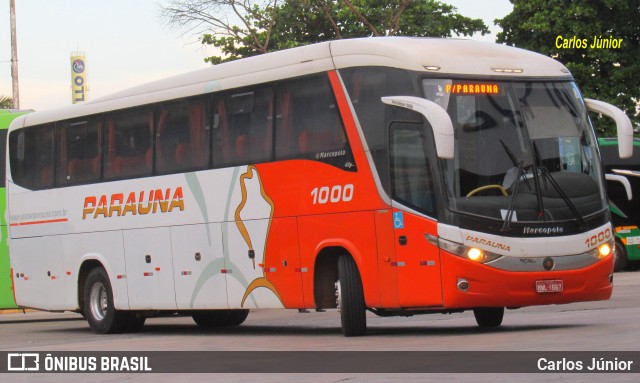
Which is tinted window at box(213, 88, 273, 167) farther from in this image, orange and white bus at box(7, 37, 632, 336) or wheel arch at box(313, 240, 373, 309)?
wheel arch at box(313, 240, 373, 309)

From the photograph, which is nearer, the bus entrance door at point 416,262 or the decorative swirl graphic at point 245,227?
the bus entrance door at point 416,262

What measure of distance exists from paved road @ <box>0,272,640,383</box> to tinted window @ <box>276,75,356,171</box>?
2.33m

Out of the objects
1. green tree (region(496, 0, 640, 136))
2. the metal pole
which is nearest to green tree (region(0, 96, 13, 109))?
the metal pole

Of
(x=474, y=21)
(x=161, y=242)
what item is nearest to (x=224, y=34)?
(x=474, y=21)

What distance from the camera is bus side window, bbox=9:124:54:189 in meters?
23.0

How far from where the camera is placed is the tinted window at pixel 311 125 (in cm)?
1678

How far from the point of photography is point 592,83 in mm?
45906

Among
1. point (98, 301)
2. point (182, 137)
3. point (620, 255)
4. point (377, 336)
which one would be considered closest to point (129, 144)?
point (182, 137)

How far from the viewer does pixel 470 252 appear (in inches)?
609

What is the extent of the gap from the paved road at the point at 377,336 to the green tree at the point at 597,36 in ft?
65.2

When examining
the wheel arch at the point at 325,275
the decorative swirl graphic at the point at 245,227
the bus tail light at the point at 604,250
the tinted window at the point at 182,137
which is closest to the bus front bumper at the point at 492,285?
the bus tail light at the point at 604,250

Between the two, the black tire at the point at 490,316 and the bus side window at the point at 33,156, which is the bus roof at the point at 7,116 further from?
the black tire at the point at 490,316

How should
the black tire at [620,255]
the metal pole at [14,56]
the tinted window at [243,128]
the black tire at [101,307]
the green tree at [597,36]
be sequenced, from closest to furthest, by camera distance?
the tinted window at [243,128], the black tire at [101,307], the black tire at [620,255], the green tree at [597,36], the metal pole at [14,56]

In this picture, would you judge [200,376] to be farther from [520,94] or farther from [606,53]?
[606,53]
